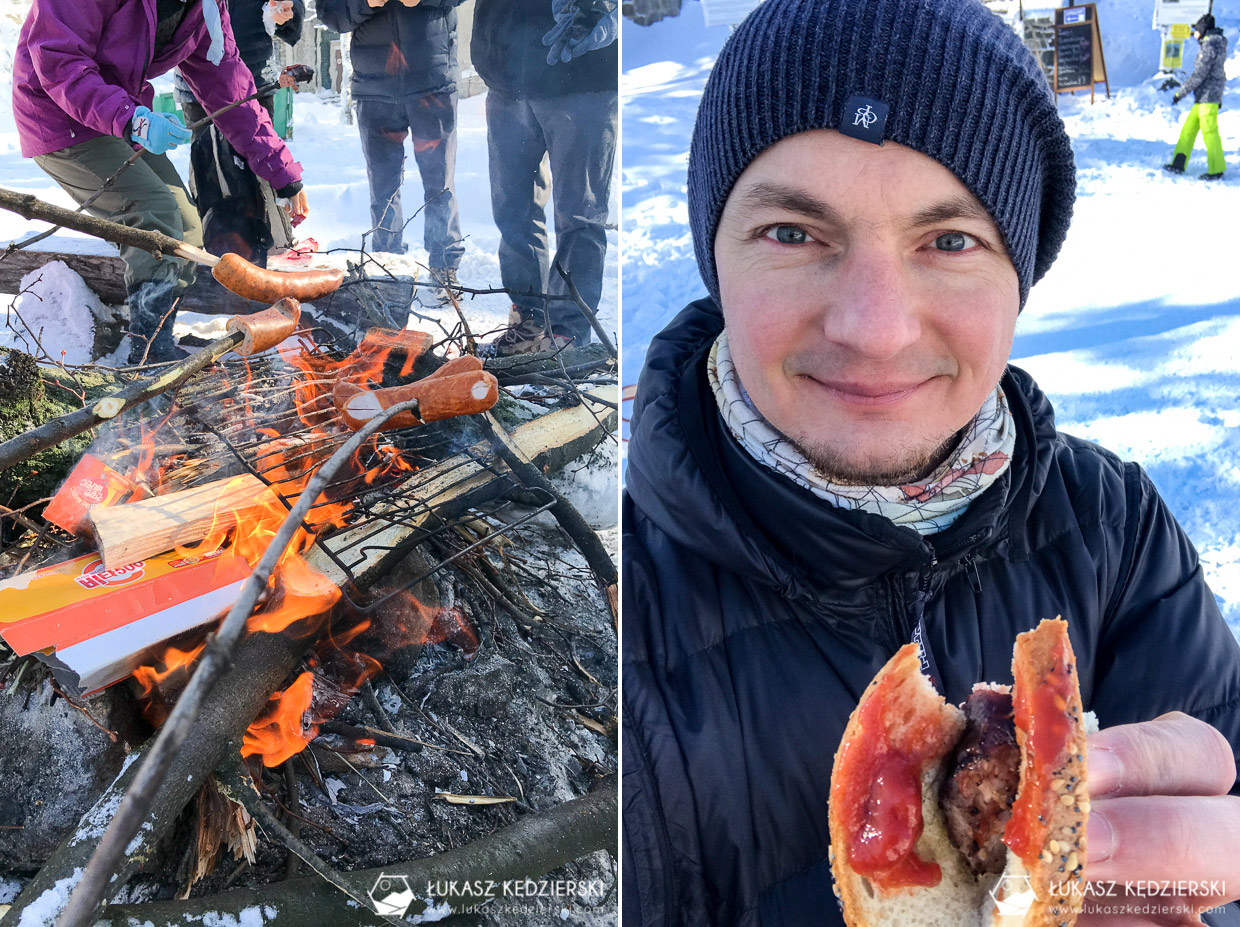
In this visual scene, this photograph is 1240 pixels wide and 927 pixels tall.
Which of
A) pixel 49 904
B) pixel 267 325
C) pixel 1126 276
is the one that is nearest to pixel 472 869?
pixel 49 904

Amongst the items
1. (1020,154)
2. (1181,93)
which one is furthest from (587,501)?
(1181,93)

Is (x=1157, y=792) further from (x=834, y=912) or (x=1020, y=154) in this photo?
(x=1020, y=154)

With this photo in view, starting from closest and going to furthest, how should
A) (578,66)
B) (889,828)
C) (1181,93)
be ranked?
(889,828) < (578,66) < (1181,93)

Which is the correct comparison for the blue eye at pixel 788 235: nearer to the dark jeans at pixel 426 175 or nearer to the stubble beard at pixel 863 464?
the stubble beard at pixel 863 464

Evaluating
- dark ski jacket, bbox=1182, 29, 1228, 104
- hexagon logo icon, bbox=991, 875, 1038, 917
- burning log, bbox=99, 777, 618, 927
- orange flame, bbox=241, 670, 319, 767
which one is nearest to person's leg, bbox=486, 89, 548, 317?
orange flame, bbox=241, 670, 319, 767

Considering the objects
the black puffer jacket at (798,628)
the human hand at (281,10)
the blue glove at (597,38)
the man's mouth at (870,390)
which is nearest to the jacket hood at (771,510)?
the black puffer jacket at (798,628)

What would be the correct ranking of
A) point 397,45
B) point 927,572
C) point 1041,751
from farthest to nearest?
1. point 397,45
2. point 927,572
3. point 1041,751

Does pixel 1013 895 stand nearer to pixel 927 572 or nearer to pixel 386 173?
pixel 927 572

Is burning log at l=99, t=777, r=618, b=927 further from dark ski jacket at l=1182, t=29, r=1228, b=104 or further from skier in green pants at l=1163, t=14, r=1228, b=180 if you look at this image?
dark ski jacket at l=1182, t=29, r=1228, b=104
